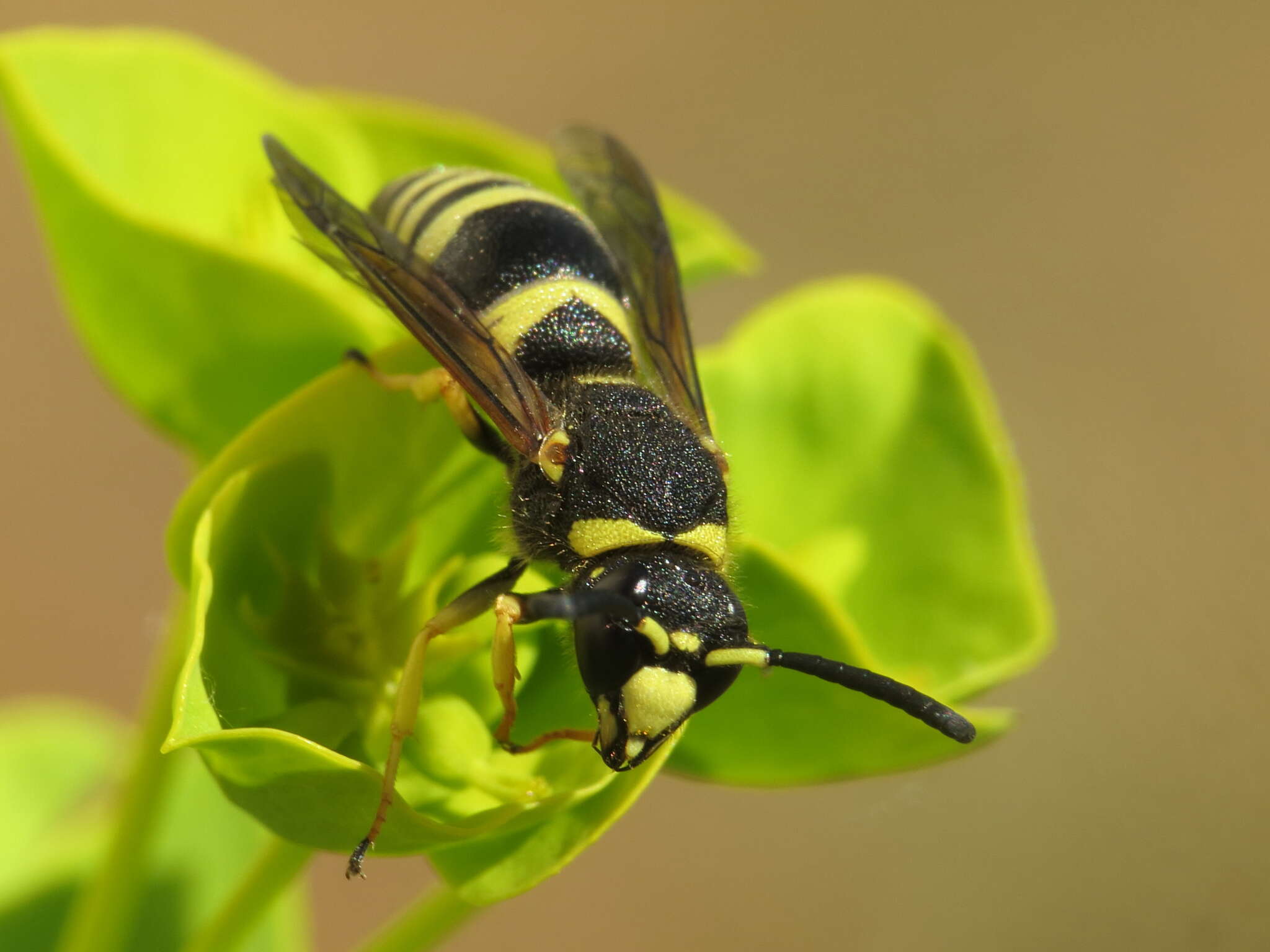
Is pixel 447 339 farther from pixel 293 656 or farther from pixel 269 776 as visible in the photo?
pixel 269 776

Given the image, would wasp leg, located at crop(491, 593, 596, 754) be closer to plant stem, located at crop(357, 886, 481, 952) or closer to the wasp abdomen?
plant stem, located at crop(357, 886, 481, 952)

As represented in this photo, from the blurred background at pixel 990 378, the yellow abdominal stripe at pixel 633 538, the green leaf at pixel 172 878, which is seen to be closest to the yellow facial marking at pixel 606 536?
the yellow abdominal stripe at pixel 633 538

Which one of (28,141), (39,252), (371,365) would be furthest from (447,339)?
(39,252)

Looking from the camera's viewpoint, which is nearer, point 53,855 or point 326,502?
point 326,502

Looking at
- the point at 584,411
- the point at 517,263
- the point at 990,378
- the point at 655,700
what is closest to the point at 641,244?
the point at 517,263

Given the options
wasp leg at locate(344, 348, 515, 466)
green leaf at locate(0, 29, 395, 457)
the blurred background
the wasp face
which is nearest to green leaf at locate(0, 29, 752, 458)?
green leaf at locate(0, 29, 395, 457)

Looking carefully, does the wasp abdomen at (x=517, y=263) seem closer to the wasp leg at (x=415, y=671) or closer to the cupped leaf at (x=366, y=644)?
the cupped leaf at (x=366, y=644)
